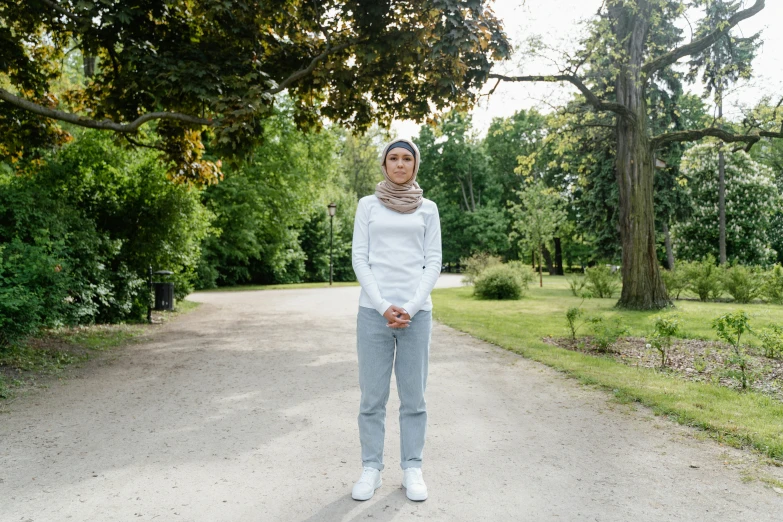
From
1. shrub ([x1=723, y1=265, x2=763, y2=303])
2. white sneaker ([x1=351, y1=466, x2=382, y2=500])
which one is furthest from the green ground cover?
shrub ([x1=723, y1=265, x2=763, y2=303])

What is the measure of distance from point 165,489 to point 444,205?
172 ft

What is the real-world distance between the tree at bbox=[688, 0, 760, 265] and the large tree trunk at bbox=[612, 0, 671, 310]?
1.63m

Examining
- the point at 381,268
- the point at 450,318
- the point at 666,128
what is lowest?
the point at 450,318

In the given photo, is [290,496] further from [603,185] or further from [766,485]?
[603,185]

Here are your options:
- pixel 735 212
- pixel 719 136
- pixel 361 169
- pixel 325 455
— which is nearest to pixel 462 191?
pixel 361 169

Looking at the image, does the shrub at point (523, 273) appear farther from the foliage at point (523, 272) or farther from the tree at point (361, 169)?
the tree at point (361, 169)

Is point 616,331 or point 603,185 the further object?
point 603,185

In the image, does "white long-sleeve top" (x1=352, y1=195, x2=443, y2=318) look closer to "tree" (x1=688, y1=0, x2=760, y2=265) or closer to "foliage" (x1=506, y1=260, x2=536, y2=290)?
"tree" (x1=688, y1=0, x2=760, y2=265)

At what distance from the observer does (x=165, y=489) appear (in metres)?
3.31

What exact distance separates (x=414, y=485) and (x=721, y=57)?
15.8 metres

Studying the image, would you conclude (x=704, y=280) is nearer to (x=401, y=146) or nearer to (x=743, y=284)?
(x=743, y=284)

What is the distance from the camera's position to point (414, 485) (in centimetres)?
323

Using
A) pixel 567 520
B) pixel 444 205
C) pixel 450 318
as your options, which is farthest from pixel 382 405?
pixel 444 205

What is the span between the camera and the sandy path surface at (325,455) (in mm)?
3066
